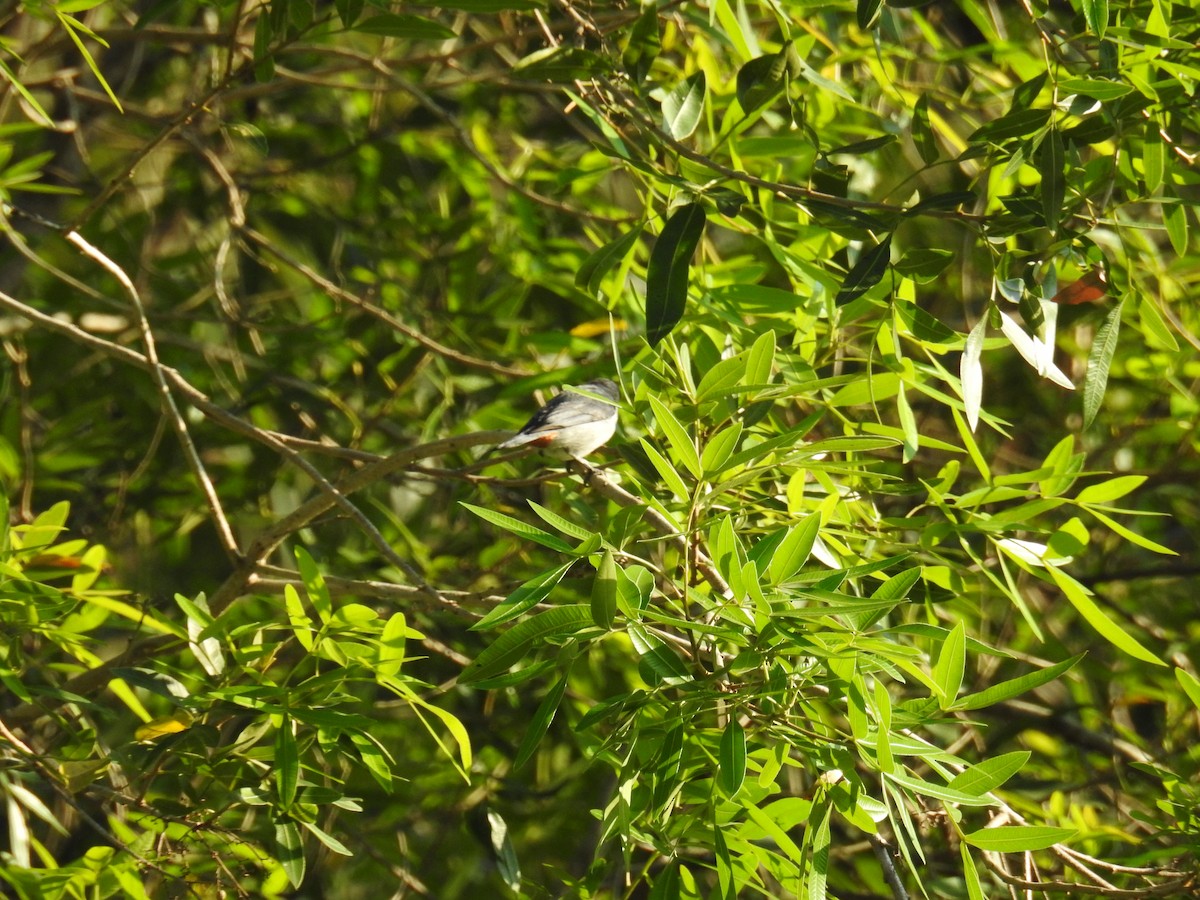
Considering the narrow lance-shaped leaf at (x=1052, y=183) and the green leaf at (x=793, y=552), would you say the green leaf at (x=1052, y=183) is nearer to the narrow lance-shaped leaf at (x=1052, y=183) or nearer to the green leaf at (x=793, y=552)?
the narrow lance-shaped leaf at (x=1052, y=183)

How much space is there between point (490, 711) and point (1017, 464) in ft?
8.59

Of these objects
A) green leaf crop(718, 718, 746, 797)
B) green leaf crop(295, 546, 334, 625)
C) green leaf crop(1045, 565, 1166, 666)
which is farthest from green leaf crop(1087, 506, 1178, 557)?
green leaf crop(295, 546, 334, 625)

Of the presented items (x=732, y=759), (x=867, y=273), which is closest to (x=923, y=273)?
(x=867, y=273)

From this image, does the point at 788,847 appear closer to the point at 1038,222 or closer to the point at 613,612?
the point at 613,612

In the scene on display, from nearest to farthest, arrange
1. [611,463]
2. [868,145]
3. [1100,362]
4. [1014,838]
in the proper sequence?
[1014,838]
[868,145]
[1100,362]
[611,463]

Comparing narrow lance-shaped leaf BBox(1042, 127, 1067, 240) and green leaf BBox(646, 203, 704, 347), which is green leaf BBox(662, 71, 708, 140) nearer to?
green leaf BBox(646, 203, 704, 347)

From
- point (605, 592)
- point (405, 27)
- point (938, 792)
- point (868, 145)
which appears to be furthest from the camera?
point (405, 27)

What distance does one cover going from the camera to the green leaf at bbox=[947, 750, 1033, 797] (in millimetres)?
1947

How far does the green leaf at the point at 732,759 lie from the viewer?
69.1 inches

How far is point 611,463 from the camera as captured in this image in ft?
10.5

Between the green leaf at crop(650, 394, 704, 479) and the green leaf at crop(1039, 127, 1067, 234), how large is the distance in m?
0.81

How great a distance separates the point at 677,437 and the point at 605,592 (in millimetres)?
379

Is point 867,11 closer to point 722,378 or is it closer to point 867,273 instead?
point 867,273

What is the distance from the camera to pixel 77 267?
4898mm
